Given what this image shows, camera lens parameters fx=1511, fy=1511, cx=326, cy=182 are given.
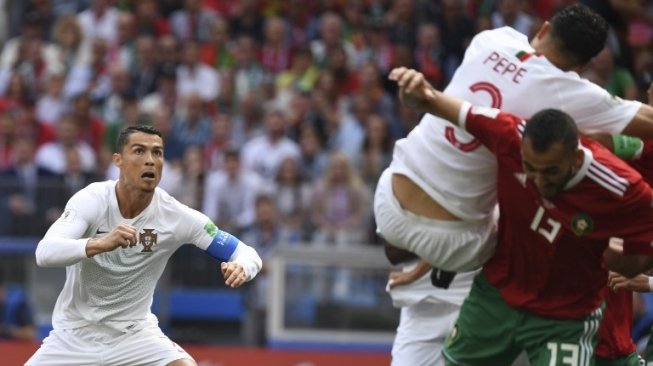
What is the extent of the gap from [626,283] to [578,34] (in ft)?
4.87

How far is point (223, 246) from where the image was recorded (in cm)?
930

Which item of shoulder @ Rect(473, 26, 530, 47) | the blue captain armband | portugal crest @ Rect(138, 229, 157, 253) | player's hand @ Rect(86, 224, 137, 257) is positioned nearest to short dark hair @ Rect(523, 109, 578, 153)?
shoulder @ Rect(473, 26, 530, 47)

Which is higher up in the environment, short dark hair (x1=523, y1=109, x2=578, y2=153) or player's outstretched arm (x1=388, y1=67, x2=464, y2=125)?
player's outstretched arm (x1=388, y1=67, x2=464, y2=125)

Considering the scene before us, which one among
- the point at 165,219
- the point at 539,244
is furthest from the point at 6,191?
the point at 539,244

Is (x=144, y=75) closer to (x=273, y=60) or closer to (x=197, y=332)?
(x=273, y=60)

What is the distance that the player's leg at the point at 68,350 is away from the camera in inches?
363

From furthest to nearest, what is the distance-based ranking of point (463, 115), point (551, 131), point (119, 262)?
1. point (119, 262)
2. point (463, 115)
3. point (551, 131)

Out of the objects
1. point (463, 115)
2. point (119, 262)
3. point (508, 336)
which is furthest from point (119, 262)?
point (463, 115)

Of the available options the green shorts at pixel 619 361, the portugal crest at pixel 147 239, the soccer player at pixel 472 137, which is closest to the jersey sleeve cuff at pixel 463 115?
the soccer player at pixel 472 137

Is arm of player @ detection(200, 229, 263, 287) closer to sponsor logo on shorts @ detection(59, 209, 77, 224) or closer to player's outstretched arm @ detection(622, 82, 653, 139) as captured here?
sponsor logo on shorts @ detection(59, 209, 77, 224)

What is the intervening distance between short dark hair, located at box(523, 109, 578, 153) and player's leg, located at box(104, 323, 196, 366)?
2876mm

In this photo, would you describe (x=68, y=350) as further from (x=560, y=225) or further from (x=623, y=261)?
(x=623, y=261)

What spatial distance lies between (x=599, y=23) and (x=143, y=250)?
320 cm

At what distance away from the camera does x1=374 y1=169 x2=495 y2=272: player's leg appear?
26.8ft
